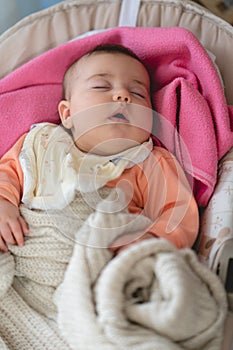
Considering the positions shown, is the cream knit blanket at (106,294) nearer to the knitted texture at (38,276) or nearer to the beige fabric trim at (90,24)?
the knitted texture at (38,276)

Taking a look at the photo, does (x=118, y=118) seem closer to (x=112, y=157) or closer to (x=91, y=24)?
(x=112, y=157)

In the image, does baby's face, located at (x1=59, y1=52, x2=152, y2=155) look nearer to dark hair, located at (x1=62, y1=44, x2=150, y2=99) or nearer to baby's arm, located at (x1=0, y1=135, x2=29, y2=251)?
dark hair, located at (x1=62, y1=44, x2=150, y2=99)

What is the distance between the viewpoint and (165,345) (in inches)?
33.1

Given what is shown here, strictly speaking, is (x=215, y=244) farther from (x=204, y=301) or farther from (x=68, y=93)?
(x=68, y=93)

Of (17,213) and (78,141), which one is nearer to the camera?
(17,213)

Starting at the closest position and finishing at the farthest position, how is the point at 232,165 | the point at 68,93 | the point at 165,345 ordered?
the point at 165,345, the point at 232,165, the point at 68,93

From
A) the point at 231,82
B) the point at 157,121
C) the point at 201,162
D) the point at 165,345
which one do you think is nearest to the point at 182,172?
the point at 201,162

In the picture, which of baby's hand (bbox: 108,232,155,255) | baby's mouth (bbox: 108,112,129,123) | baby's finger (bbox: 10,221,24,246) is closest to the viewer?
baby's hand (bbox: 108,232,155,255)

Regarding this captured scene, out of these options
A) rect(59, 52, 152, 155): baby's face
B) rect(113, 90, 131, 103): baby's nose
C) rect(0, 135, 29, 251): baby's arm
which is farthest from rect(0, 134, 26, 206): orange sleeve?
rect(113, 90, 131, 103): baby's nose

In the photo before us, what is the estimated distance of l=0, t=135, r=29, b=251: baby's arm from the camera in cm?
110

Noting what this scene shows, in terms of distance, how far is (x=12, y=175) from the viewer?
1.22 meters

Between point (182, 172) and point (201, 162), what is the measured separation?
0.04 metres

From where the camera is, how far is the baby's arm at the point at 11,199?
1.10 meters

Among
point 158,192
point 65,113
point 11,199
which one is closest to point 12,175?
point 11,199
